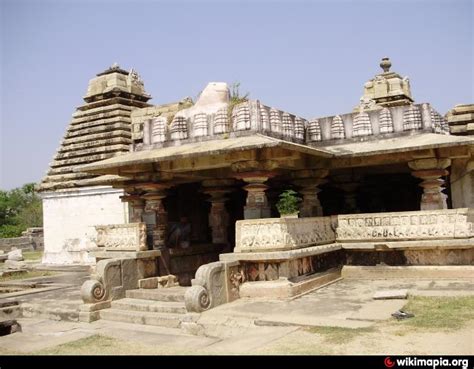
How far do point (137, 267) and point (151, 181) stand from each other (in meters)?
1.71

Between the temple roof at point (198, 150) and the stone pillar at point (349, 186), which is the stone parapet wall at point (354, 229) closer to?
the temple roof at point (198, 150)

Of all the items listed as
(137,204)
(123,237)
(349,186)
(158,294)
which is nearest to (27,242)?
(137,204)

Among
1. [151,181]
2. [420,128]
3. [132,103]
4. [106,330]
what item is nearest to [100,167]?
[151,181]

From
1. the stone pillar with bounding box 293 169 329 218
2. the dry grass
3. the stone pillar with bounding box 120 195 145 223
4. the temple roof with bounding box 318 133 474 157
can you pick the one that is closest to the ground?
the dry grass

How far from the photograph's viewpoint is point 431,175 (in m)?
9.72

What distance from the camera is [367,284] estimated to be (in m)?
9.49

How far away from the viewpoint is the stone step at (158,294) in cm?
903

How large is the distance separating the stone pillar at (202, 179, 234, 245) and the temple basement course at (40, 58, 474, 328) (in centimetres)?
3

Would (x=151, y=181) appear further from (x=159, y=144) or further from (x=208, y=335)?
(x=208, y=335)

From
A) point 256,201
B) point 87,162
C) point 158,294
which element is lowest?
point 158,294

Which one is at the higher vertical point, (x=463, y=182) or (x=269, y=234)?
(x=463, y=182)

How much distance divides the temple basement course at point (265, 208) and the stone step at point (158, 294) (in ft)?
0.08

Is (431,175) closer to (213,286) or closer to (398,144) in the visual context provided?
(398,144)
